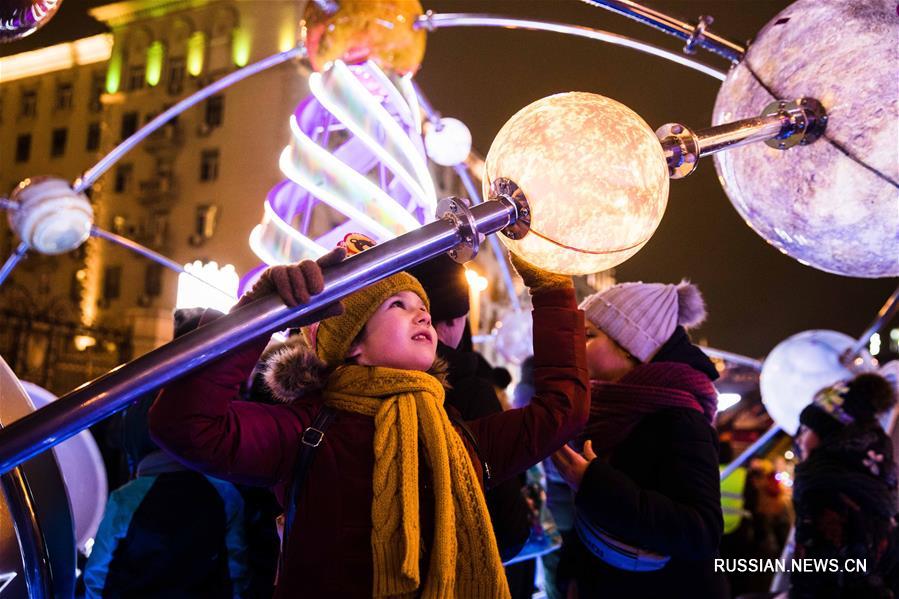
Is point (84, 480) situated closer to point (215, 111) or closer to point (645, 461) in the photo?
point (645, 461)

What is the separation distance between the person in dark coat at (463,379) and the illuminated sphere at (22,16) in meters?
1.56

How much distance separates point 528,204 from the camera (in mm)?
1222

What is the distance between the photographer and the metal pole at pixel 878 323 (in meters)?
5.14

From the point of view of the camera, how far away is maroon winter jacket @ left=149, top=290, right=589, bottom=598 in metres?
1.67

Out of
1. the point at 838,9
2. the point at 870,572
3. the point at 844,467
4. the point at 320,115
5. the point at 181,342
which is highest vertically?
the point at 320,115

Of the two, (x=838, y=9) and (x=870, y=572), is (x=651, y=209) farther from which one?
(x=870, y=572)

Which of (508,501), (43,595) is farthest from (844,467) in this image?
(43,595)

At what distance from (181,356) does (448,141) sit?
16.2 ft

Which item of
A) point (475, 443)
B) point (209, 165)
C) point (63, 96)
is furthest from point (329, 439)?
point (63, 96)

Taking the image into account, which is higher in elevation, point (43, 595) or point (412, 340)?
point (412, 340)

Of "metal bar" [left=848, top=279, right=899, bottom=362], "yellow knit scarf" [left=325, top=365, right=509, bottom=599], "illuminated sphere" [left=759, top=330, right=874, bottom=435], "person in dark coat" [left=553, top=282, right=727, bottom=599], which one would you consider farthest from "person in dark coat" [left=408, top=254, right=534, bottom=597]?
"illuminated sphere" [left=759, top=330, right=874, bottom=435]

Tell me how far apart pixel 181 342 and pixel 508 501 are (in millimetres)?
2047

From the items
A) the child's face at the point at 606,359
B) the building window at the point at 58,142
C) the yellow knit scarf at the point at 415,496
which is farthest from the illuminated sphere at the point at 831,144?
the building window at the point at 58,142

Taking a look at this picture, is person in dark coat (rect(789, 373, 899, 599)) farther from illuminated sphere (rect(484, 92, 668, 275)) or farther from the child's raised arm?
illuminated sphere (rect(484, 92, 668, 275))
